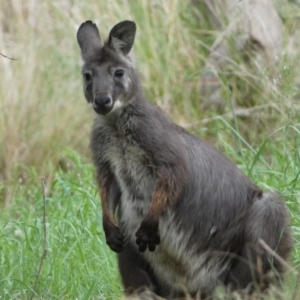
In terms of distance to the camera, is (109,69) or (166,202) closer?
(166,202)

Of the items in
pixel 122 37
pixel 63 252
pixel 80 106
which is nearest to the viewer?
pixel 122 37

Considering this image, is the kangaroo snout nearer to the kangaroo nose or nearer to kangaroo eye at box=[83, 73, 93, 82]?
the kangaroo nose

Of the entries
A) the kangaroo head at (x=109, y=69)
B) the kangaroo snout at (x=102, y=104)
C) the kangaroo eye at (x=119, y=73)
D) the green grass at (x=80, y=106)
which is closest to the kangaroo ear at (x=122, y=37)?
the kangaroo head at (x=109, y=69)

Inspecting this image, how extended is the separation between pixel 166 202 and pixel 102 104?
63cm

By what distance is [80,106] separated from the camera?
9.53 meters

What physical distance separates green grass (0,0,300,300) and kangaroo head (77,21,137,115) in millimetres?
1290

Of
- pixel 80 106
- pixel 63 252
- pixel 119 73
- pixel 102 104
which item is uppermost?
pixel 119 73

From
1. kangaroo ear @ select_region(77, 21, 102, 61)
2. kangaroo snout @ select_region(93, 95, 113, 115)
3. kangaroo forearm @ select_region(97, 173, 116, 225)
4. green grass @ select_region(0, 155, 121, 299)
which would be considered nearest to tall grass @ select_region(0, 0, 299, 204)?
green grass @ select_region(0, 155, 121, 299)

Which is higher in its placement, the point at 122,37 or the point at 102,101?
the point at 122,37

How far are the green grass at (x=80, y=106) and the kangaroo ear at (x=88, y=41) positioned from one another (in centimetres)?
134

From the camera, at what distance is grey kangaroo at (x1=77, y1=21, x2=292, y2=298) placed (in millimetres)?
5020

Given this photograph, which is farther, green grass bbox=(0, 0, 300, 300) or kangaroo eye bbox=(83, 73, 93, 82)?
green grass bbox=(0, 0, 300, 300)

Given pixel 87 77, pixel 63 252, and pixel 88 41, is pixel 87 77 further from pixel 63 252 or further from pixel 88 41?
pixel 63 252

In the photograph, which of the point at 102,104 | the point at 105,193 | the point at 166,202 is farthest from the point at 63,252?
the point at 102,104
